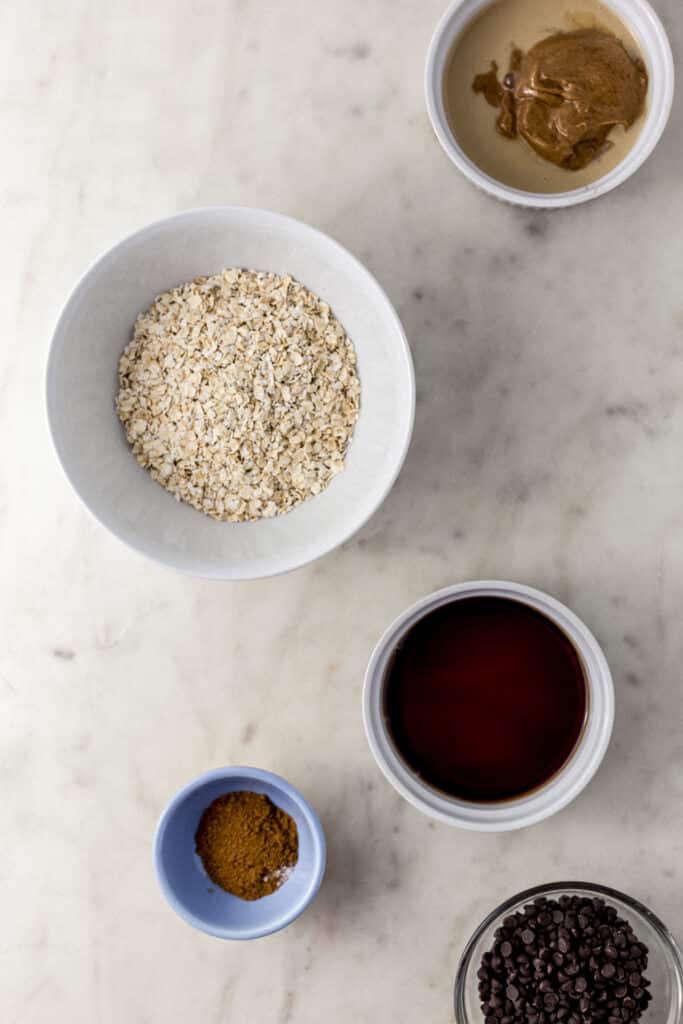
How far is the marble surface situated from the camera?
1455 mm

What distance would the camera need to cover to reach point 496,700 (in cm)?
140

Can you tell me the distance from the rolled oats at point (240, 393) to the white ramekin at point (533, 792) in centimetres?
23

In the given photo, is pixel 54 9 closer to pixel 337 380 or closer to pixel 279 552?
pixel 337 380

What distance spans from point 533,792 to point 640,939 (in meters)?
0.24

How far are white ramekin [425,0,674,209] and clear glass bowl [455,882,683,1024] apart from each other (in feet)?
2.99

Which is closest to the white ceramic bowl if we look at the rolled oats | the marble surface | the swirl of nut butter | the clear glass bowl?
the rolled oats

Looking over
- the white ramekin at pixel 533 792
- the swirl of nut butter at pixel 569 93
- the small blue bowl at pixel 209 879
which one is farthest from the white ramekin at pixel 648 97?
the small blue bowl at pixel 209 879

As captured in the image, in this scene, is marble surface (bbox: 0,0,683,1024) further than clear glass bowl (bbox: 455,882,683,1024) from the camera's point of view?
Yes

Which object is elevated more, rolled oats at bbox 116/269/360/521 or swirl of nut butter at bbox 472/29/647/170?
swirl of nut butter at bbox 472/29/647/170

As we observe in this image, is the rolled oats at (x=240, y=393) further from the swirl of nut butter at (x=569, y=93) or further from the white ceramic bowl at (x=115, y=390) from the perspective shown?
the swirl of nut butter at (x=569, y=93)

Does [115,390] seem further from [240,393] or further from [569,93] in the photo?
[569,93]

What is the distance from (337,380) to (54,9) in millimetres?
697

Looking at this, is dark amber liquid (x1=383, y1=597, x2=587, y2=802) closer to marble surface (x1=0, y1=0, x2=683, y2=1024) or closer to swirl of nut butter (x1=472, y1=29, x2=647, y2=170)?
marble surface (x1=0, y1=0, x2=683, y2=1024)

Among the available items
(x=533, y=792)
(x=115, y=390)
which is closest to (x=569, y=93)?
(x=115, y=390)
